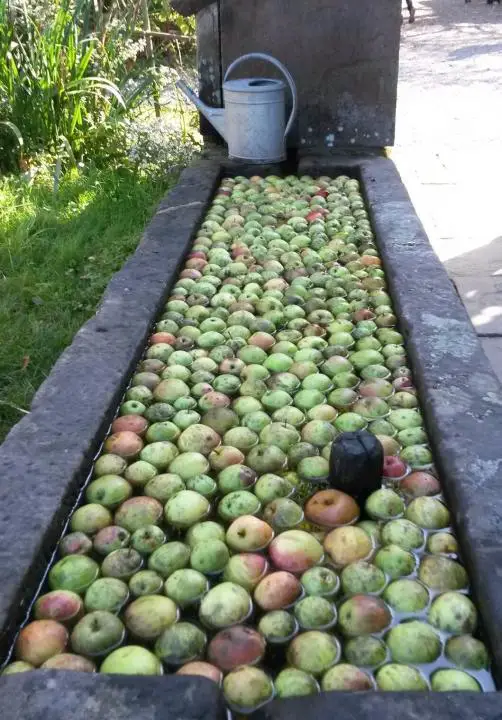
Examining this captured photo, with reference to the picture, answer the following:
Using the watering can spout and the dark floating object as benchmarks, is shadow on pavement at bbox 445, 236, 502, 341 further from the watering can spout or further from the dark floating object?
the watering can spout

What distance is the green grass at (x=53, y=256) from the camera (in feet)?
9.66

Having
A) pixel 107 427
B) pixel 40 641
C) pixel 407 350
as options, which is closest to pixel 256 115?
pixel 407 350

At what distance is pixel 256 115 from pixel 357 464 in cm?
283

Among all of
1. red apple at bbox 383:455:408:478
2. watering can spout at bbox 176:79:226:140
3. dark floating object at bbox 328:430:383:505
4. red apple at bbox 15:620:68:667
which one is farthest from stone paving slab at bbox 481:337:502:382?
watering can spout at bbox 176:79:226:140

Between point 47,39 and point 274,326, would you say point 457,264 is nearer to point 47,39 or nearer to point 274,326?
point 274,326

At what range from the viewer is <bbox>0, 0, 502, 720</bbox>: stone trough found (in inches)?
47.3

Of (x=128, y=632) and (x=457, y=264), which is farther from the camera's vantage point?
(x=457, y=264)

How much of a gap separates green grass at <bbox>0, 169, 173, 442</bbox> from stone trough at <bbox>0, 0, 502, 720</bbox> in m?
0.42

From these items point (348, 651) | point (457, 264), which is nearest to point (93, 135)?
point (457, 264)

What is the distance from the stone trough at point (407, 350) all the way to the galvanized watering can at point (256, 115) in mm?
107

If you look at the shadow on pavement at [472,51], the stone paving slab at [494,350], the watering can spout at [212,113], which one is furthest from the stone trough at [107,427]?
the shadow on pavement at [472,51]

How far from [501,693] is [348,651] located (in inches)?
11.9

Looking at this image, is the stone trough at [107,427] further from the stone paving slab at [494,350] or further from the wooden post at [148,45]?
the wooden post at [148,45]

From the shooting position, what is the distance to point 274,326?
2625mm
